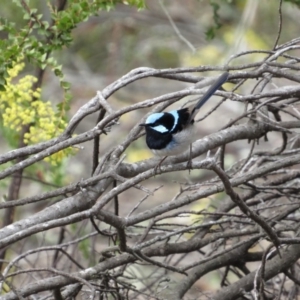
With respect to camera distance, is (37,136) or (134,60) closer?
(37,136)

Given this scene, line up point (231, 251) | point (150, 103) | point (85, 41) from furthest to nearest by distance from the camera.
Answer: point (85, 41) < point (231, 251) < point (150, 103)

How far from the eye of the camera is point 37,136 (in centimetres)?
342

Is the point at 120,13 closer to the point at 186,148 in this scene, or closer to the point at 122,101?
the point at 122,101

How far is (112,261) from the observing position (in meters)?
2.92

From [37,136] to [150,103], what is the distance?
3.21 feet

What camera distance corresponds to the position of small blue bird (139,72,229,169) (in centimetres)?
297

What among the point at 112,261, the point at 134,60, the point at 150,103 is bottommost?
the point at 112,261

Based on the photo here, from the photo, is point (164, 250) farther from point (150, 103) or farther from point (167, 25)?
point (167, 25)

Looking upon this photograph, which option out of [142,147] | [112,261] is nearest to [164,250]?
[112,261]

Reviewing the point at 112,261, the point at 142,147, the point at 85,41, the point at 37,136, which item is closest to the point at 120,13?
the point at 85,41

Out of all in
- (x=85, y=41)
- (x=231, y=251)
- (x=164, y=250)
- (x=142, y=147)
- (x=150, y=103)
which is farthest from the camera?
(x=85, y=41)

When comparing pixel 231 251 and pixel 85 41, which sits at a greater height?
pixel 85 41

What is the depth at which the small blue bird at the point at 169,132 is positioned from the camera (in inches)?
117

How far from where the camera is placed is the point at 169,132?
3.03 metres
